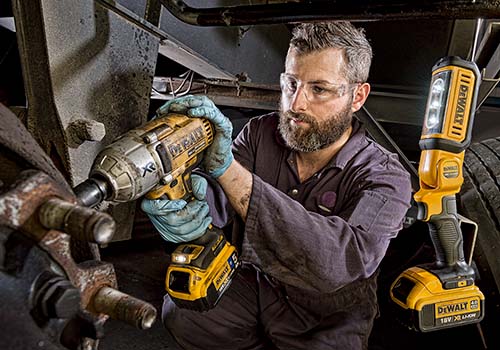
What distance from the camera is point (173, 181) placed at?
3.18ft

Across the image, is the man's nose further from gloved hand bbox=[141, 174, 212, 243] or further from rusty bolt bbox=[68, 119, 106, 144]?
rusty bolt bbox=[68, 119, 106, 144]

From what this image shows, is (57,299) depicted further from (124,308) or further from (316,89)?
(316,89)

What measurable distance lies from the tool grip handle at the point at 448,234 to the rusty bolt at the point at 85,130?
1.12 metres

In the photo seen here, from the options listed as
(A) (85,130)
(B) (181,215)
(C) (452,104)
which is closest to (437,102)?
(C) (452,104)

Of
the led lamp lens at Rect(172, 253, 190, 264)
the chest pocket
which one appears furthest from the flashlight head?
the led lamp lens at Rect(172, 253, 190, 264)

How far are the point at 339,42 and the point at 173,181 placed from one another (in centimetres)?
73

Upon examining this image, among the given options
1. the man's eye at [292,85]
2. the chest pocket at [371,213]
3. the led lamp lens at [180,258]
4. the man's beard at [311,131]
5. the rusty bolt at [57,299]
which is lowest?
the led lamp lens at [180,258]

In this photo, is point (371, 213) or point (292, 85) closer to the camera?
point (371, 213)

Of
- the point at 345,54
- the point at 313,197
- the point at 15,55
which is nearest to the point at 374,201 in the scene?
the point at 313,197

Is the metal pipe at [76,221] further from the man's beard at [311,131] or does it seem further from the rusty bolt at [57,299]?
the man's beard at [311,131]

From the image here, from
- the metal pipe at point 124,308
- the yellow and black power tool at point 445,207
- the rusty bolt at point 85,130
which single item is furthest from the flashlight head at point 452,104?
the metal pipe at point 124,308

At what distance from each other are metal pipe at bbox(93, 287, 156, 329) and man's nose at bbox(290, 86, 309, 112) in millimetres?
977

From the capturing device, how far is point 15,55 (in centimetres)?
153

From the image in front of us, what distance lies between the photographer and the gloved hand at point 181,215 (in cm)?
97
